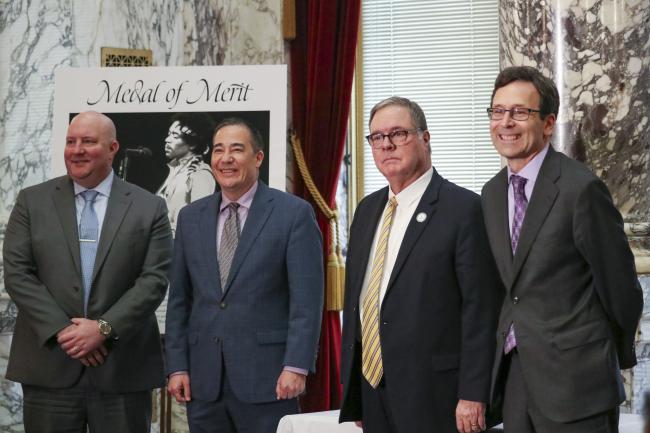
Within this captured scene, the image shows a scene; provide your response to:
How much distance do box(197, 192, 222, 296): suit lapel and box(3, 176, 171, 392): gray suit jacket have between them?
32cm

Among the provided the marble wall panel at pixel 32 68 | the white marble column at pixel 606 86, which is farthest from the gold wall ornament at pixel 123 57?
the white marble column at pixel 606 86

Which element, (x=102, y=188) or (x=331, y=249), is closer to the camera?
(x=102, y=188)

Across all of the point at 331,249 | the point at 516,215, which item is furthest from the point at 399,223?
the point at 331,249

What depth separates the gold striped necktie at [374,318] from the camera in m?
3.08

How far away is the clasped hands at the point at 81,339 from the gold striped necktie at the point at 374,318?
1.08 metres

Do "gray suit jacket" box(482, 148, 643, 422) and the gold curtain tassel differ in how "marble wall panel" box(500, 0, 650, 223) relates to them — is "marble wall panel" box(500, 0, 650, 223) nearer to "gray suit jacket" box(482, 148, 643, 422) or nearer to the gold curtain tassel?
"gray suit jacket" box(482, 148, 643, 422)

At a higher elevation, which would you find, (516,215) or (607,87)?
(607,87)

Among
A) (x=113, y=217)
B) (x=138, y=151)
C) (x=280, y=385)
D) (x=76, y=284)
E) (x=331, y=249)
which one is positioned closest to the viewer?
(x=280, y=385)

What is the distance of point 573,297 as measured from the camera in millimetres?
2736

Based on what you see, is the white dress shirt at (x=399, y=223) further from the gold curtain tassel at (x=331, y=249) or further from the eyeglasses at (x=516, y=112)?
the gold curtain tassel at (x=331, y=249)

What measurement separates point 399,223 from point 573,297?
26.0 inches

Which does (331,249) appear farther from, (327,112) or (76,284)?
(76,284)

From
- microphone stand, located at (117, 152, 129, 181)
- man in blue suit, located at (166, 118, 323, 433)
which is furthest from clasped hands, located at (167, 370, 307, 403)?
microphone stand, located at (117, 152, 129, 181)

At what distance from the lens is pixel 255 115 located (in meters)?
4.70
